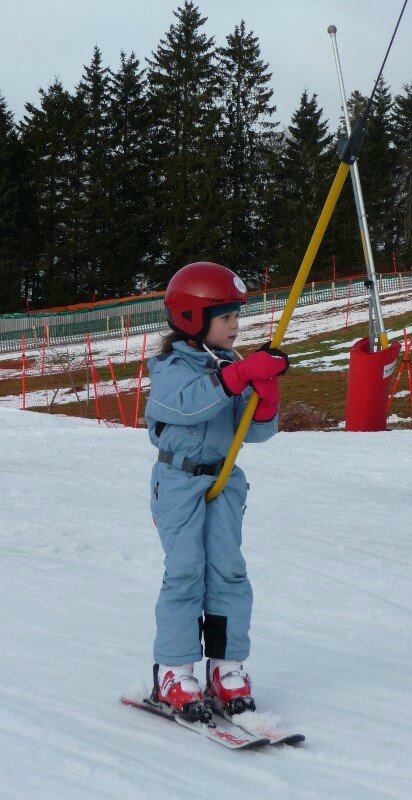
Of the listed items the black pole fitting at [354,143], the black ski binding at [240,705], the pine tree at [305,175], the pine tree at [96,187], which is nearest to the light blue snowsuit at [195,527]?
the black ski binding at [240,705]

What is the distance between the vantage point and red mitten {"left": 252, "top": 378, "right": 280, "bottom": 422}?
3.22 metres

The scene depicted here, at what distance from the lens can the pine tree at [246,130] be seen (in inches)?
2296

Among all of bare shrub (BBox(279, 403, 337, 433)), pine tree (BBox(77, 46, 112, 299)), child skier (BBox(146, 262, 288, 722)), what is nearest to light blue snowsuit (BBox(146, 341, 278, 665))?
child skier (BBox(146, 262, 288, 722))

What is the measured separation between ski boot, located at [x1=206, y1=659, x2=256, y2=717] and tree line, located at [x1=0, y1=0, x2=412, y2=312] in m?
51.6

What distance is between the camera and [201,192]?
55.7 m

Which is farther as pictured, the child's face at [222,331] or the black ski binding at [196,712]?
the child's face at [222,331]

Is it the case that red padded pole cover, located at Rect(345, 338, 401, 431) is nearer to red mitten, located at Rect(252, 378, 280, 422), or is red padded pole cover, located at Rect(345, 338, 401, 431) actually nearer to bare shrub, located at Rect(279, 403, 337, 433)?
bare shrub, located at Rect(279, 403, 337, 433)

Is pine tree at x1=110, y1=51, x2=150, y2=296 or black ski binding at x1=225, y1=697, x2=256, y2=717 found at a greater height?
pine tree at x1=110, y1=51, x2=150, y2=296

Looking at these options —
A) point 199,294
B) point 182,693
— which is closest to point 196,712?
point 182,693

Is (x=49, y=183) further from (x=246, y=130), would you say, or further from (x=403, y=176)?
(x=403, y=176)

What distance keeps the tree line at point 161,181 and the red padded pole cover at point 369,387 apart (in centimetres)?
4106

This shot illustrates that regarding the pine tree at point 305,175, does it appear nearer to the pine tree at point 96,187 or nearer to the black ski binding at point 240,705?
the pine tree at point 96,187

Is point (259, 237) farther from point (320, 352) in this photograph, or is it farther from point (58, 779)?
point (58, 779)

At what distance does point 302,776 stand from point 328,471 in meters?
7.27
